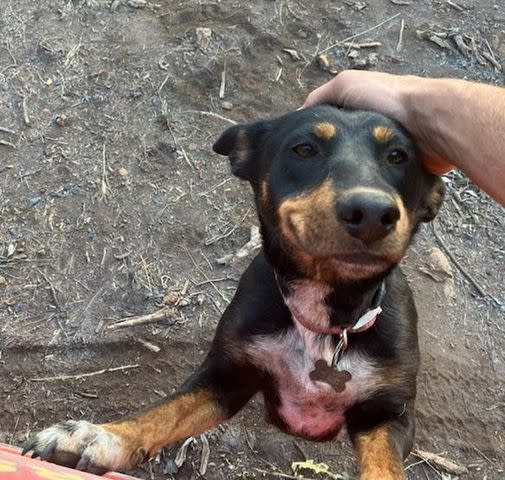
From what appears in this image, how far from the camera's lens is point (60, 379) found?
13.3 feet

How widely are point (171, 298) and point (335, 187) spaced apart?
1.88 m

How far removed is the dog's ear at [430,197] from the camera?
327 cm

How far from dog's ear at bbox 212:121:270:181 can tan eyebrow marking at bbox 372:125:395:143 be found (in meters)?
0.57

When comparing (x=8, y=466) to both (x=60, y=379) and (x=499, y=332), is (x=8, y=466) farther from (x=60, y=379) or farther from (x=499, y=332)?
(x=499, y=332)

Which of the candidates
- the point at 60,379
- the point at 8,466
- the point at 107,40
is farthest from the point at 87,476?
the point at 107,40

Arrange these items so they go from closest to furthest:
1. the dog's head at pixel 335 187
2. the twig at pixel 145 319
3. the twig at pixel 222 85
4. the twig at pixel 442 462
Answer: the dog's head at pixel 335 187, the twig at pixel 442 462, the twig at pixel 145 319, the twig at pixel 222 85

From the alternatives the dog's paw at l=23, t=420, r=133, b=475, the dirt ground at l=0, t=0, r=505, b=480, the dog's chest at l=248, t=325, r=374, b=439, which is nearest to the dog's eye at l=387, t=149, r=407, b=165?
the dog's chest at l=248, t=325, r=374, b=439

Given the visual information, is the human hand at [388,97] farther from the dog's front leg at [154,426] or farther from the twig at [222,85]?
the twig at [222,85]

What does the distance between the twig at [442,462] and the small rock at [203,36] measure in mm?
3026

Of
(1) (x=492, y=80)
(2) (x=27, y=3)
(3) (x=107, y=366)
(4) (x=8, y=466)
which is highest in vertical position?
(4) (x=8, y=466)

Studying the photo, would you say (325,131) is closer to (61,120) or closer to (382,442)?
(382,442)

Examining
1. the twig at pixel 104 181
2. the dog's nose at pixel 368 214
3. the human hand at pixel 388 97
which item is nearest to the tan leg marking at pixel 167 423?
the dog's nose at pixel 368 214

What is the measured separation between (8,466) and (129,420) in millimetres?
1069

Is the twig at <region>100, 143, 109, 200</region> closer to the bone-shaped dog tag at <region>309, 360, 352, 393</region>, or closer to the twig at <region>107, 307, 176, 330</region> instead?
the twig at <region>107, 307, 176, 330</region>
